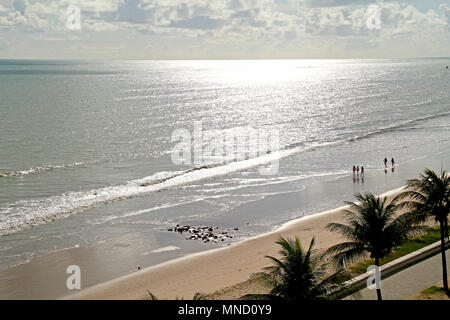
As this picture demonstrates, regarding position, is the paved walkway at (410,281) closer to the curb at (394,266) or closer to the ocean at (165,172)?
the curb at (394,266)

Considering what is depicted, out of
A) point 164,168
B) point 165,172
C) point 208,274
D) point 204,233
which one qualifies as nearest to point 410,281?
point 208,274

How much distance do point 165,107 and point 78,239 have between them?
Answer: 81.0 meters

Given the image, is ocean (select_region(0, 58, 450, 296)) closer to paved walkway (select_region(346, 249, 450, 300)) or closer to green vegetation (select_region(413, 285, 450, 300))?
paved walkway (select_region(346, 249, 450, 300))

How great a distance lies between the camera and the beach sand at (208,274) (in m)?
25.9

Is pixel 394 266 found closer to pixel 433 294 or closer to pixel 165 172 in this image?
pixel 433 294

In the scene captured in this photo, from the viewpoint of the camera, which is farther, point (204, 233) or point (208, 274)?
point (204, 233)

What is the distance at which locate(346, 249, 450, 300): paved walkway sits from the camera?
19453 mm

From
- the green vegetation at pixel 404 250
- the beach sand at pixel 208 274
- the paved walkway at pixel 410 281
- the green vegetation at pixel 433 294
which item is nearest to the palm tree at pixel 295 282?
the paved walkway at pixel 410 281

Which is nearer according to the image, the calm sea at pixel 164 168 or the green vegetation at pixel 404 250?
the green vegetation at pixel 404 250

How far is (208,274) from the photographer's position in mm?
28297

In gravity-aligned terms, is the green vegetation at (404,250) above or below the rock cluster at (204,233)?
above

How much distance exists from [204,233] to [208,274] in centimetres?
711

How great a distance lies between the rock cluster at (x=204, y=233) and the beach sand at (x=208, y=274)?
168cm

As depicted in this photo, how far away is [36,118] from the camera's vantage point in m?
91.8
